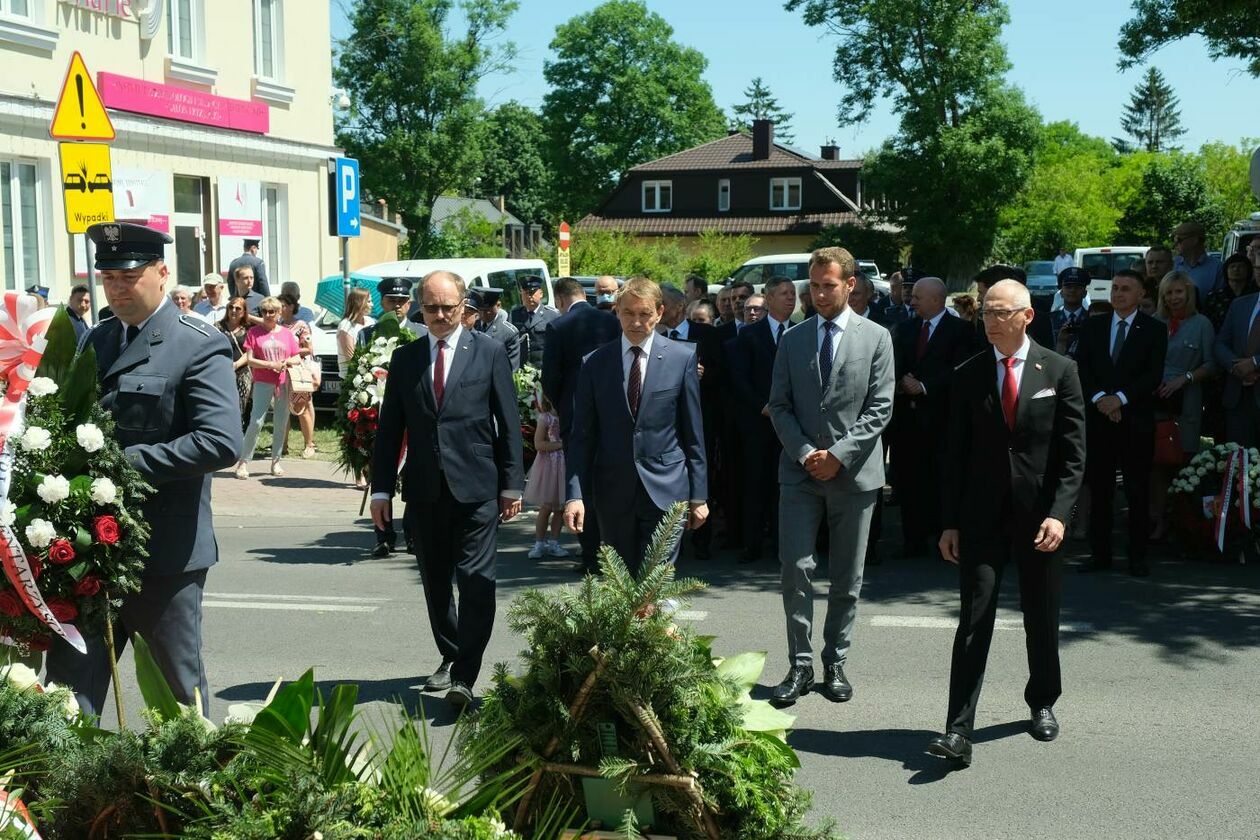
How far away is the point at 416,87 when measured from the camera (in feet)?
174

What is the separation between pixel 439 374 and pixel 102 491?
2.69 meters

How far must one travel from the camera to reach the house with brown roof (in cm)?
7088

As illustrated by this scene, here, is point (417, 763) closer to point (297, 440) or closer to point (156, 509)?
point (156, 509)

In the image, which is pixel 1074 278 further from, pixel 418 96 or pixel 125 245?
pixel 418 96

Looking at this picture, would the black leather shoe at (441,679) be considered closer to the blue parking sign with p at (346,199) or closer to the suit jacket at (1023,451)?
the suit jacket at (1023,451)

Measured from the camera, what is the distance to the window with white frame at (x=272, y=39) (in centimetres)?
2434

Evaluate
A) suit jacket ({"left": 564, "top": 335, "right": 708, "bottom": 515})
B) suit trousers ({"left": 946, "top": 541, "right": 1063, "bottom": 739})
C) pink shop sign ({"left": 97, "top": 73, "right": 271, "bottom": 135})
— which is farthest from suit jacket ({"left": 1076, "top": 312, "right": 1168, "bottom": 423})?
pink shop sign ({"left": 97, "top": 73, "right": 271, "bottom": 135})

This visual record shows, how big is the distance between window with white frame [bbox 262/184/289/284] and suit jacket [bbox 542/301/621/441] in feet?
54.2

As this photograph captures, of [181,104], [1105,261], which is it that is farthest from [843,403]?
[1105,261]

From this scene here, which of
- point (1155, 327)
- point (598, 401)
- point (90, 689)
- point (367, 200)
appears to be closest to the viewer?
point (90, 689)

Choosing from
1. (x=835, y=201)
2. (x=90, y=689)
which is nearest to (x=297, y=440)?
(x=90, y=689)

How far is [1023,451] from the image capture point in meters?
5.99

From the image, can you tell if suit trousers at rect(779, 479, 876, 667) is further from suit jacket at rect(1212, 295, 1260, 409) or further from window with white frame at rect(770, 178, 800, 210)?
window with white frame at rect(770, 178, 800, 210)

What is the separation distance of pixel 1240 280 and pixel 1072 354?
5.45 feet
